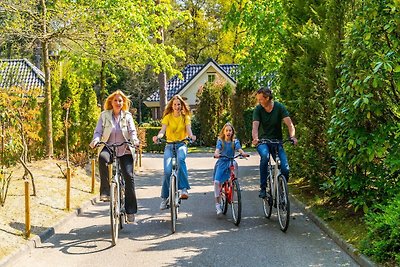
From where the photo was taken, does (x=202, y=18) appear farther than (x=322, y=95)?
Yes

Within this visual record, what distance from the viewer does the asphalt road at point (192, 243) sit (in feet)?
20.6

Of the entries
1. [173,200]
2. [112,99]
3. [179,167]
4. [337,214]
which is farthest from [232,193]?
[112,99]

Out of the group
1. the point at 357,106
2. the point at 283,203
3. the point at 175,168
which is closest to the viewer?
the point at 357,106

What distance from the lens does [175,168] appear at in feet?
27.0

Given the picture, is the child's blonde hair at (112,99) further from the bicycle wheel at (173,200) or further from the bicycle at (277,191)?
the bicycle at (277,191)

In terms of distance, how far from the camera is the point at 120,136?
795 cm

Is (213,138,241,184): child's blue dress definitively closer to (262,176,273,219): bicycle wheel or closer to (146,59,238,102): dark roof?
(262,176,273,219): bicycle wheel

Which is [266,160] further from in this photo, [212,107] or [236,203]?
[212,107]

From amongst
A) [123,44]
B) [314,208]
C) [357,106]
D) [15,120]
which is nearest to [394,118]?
[357,106]

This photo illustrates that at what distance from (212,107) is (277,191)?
24.8 m

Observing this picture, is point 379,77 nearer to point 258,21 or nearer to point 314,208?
point 314,208

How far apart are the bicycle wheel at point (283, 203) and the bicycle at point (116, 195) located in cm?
239

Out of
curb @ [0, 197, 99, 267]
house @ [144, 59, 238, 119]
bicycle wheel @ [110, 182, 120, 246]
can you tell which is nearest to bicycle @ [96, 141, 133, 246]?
bicycle wheel @ [110, 182, 120, 246]

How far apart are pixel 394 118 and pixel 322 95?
293 centimetres
